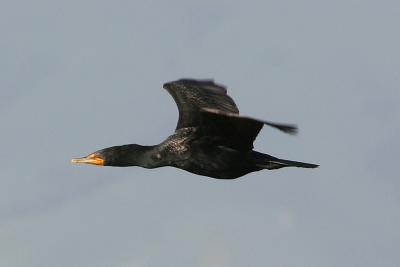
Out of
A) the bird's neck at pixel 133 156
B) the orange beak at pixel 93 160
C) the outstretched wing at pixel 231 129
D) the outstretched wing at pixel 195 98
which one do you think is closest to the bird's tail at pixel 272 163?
the outstretched wing at pixel 231 129

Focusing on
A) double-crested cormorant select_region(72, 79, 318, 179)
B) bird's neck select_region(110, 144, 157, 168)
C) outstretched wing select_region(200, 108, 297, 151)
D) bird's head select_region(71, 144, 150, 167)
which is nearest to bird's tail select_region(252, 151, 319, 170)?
double-crested cormorant select_region(72, 79, 318, 179)

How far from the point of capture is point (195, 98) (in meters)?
17.6

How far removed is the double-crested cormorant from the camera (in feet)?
56.7

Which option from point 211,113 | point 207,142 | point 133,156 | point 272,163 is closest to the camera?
point 211,113

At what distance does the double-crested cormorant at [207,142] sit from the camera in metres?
17.3

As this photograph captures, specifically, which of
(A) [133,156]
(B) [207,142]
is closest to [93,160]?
(A) [133,156]

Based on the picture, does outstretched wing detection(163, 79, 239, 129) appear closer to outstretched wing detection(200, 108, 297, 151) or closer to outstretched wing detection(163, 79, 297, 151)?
outstretched wing detection(163, 79, 297, 151)

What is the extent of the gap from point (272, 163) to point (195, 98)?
1.77 m

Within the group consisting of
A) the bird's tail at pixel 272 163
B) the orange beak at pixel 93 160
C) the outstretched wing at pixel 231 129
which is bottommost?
the orange beak at pixel 93 160

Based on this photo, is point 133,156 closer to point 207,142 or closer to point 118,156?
point 118,156

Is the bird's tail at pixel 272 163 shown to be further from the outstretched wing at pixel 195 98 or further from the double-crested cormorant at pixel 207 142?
the outstretched wing at pixel 195 98

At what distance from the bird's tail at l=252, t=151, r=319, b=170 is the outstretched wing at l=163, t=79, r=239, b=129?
95 centimetres

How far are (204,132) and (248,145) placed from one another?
0.81m

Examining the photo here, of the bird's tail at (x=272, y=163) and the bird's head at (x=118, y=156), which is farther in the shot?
the bird's head at (x=118, y=156)
